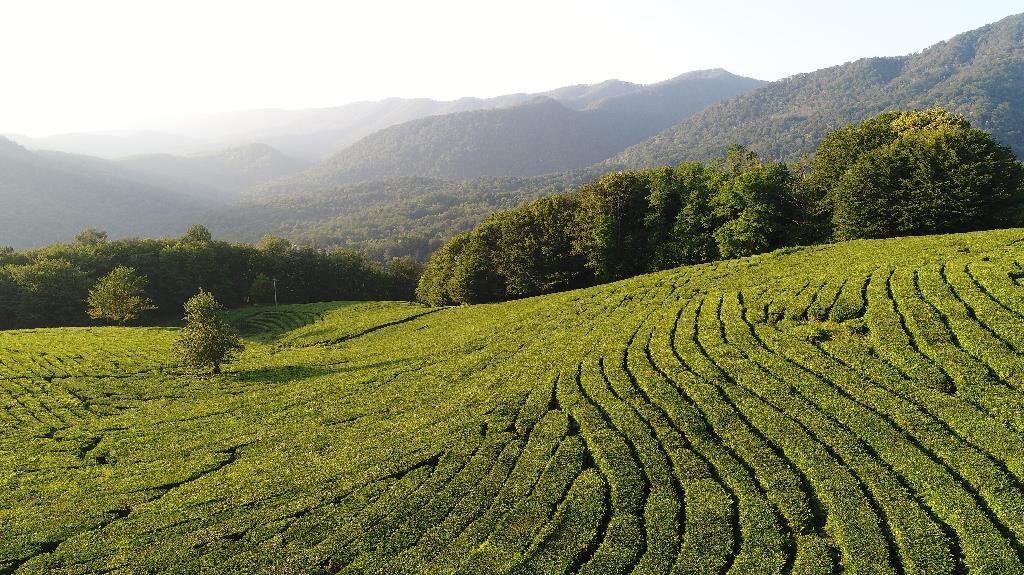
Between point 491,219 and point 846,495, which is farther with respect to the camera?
point 491,219

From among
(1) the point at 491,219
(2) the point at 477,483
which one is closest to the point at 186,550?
(2) the point at 477,483

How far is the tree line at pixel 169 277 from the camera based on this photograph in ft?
271

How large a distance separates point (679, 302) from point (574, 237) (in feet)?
102

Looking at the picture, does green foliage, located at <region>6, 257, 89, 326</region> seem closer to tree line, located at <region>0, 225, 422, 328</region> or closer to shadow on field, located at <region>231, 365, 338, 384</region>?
tree line, located at <region>0, 225, 422, 328</region>

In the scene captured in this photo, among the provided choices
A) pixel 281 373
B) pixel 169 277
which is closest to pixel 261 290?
pixel 169 277

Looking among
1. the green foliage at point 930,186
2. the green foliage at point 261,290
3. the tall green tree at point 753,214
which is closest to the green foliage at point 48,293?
the green foliage at point 261,290

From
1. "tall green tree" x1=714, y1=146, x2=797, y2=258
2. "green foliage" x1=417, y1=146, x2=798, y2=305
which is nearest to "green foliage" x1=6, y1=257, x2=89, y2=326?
"green foliage" x1=417, y1=146, x2=798, y2=305

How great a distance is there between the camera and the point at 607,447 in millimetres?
23438

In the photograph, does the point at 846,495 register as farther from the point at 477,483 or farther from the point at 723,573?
the point at 477,483

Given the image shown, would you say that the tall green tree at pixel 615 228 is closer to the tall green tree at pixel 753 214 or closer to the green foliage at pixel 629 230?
the green foliage at pixel 629 230

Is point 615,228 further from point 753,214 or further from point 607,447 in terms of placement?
point 607,447

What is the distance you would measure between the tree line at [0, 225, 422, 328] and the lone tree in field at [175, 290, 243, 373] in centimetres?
4087

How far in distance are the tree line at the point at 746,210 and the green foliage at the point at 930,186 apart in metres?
0.12

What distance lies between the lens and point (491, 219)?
82438 mm
